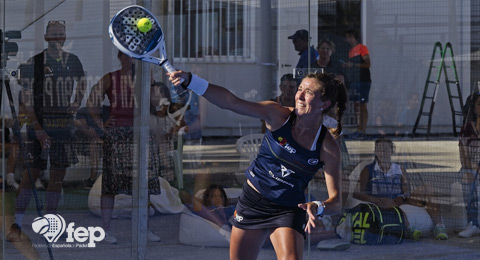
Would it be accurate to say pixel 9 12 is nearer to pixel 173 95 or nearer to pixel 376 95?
pixel 173 95

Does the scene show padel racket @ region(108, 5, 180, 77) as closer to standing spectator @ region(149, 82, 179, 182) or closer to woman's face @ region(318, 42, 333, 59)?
standing spectator @ region(149, 82, 179, 182)

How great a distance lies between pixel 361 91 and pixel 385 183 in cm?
85

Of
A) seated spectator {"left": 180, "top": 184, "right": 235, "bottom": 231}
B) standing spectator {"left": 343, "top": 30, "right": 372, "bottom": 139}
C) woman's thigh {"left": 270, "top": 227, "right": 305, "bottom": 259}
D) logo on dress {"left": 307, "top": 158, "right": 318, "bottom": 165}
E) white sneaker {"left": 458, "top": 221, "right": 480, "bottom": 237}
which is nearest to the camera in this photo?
woman's thigh {"left": 270, "top": 227, "right": 305, "bottom": 259}

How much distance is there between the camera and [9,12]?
704 cm

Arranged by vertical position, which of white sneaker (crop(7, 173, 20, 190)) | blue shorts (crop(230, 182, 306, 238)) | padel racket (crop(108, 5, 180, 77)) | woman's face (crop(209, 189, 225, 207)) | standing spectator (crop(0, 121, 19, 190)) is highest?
padel racket (crop(108, 5, 180, 77))

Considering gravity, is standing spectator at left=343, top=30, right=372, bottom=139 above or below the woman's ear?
above

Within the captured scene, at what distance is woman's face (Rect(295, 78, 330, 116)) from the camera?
5.58 m

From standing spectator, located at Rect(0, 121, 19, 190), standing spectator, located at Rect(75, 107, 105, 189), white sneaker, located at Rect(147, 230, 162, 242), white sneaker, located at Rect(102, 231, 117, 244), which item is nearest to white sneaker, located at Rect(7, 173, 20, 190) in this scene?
standing spectator, located at Rect(0, 121, 19, 190)

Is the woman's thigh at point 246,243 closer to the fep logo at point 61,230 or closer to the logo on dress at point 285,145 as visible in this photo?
the logo on dress at point 285,145

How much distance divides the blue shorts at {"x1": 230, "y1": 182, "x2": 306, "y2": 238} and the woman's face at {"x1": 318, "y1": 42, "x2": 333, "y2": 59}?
2.21 meters

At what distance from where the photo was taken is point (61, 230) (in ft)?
23.6

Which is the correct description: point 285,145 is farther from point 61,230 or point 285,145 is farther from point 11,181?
point 11,181

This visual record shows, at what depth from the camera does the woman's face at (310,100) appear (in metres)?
5.58

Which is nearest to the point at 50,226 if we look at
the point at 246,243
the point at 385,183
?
the point at 246,243
